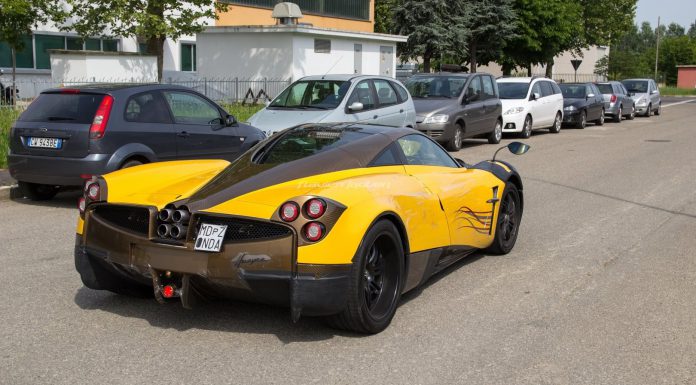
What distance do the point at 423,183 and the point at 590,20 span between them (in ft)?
167

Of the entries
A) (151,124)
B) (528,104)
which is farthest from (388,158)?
(528,104)

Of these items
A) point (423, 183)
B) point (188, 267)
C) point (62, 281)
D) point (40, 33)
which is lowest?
point (62, 281)

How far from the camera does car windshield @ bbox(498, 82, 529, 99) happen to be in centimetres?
2244

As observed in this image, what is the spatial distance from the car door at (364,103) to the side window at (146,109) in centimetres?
429

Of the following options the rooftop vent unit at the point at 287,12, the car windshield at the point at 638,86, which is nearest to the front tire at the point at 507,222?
the rooftop vent unit at the point at 287,12

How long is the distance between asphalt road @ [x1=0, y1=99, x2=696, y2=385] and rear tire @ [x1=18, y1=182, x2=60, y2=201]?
1877mm

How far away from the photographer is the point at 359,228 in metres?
4.77

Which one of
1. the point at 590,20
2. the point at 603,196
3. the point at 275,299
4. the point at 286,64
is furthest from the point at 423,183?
the point at 590,20

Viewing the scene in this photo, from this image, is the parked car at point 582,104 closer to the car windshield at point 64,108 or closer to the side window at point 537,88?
the side window at point 537,88

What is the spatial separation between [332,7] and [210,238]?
127ft

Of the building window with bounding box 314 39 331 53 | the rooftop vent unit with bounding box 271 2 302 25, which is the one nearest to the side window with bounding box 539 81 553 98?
the building window with bounding box 314 39 331 53

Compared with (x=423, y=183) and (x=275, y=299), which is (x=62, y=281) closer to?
(x=275, y=299)

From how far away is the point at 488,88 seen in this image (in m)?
19.7

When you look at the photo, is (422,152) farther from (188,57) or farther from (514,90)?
(188,57)
